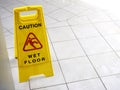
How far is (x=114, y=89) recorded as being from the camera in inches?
87.0

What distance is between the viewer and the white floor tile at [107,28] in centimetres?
332

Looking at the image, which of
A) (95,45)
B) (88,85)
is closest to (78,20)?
(95,45)

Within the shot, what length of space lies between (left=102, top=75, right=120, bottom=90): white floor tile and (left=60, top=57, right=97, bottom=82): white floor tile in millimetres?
151

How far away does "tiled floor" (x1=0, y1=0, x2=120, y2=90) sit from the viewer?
233cm

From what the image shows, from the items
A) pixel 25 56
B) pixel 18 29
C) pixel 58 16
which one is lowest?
pixel 58 16

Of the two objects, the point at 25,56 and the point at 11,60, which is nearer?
the point at 25,56

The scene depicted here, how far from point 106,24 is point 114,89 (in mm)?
1600

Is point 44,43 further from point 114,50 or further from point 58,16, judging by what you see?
point 58,16

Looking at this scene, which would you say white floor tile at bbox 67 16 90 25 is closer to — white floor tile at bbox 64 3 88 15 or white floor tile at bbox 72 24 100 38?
white floor tile at bbox 72 24 100 38

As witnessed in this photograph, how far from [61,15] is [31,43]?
1.79m

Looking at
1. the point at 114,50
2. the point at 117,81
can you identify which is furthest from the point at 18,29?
the point at 114,50

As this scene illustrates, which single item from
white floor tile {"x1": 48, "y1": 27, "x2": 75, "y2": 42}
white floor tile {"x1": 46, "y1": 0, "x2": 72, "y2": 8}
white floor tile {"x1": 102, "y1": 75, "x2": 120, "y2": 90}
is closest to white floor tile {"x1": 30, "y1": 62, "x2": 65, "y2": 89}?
white floor tile {"x1": 102, "y1": 75, "x2": 120, "y2": 90}

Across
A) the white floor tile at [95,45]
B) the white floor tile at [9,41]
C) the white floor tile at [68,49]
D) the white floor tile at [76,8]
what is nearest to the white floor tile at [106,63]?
the white floor tile at [95,45]

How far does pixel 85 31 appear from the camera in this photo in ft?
11.0
